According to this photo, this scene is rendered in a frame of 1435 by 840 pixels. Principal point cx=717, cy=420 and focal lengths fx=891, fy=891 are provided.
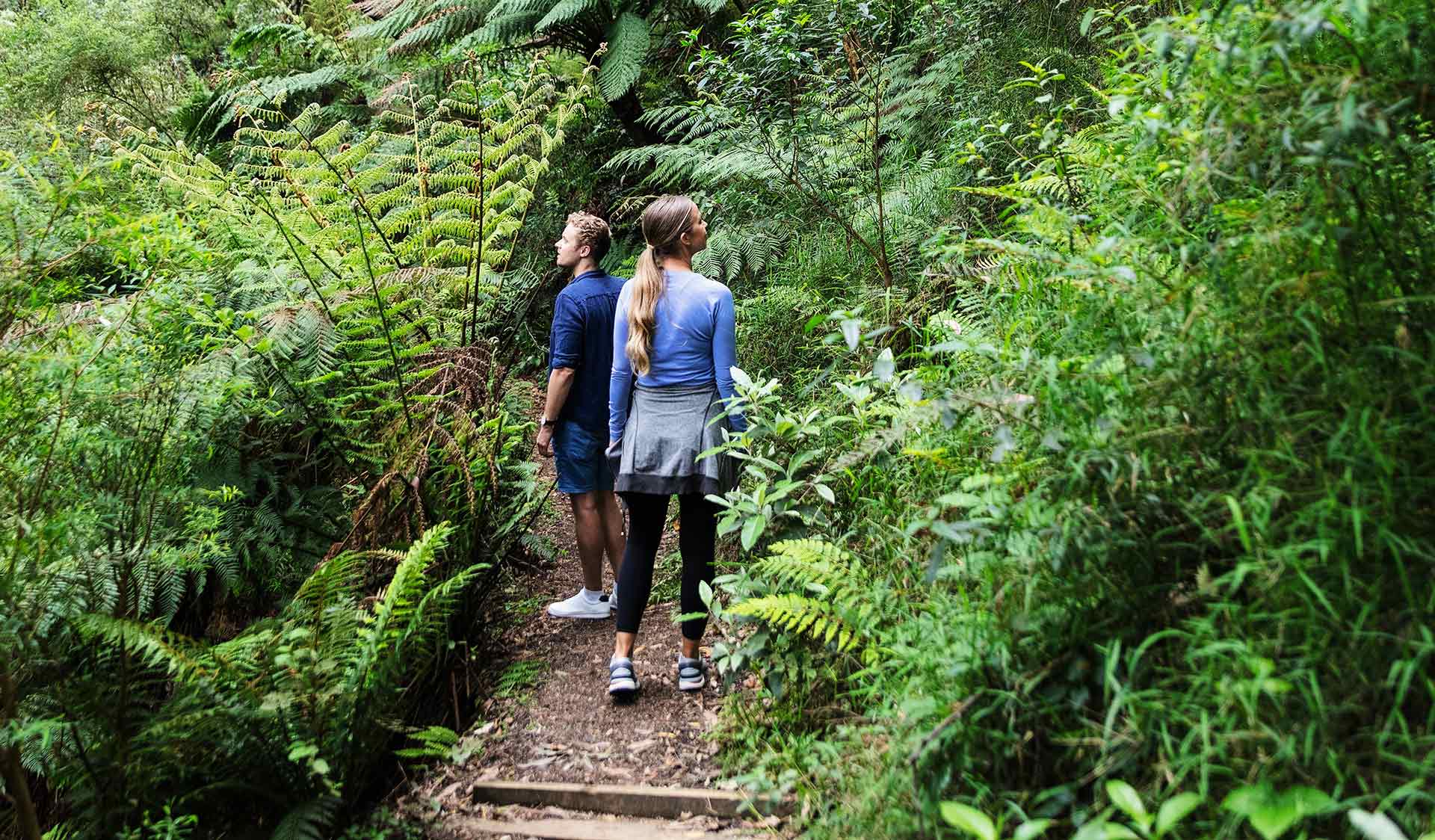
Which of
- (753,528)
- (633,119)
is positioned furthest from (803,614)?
(633,119)

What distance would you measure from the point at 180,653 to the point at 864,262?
156 inches

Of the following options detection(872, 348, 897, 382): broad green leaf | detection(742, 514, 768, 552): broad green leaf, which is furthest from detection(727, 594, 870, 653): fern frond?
detection(872, 348, 897, 382): broad green leaf

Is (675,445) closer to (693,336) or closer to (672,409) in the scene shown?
(672,409)

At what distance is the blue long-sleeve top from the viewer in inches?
138

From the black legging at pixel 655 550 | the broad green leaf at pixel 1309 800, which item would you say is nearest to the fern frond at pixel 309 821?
the black legging at pixel 655 550

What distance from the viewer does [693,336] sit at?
11.6ft

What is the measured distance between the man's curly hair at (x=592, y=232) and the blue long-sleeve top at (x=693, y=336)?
96cm

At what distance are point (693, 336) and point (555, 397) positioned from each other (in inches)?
41.2

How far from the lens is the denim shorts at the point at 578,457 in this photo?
439cm

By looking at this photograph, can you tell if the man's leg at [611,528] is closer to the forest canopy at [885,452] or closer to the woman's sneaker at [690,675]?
the forest canopy at [885,452]

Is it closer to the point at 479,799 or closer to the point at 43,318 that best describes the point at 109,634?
the point at 43,318

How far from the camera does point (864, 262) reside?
5340 mm

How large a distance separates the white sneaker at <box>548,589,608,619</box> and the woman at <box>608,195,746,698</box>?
0.90 meters

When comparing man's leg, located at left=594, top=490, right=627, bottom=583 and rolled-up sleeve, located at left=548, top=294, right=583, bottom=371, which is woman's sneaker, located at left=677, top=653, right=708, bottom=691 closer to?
man's leg, located at left=594, top=490, right=627, bottom=583
